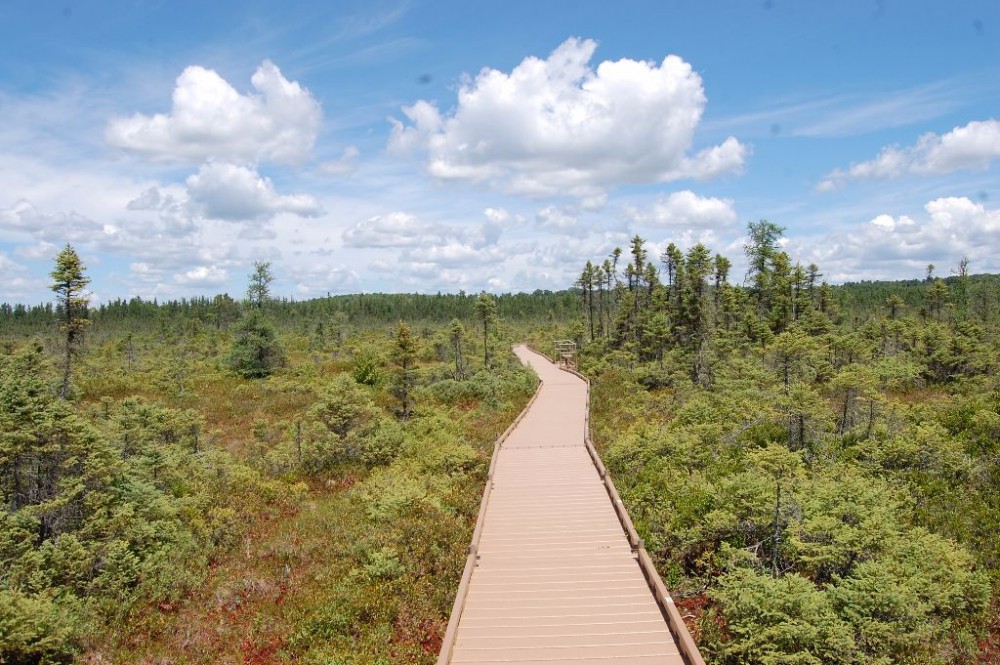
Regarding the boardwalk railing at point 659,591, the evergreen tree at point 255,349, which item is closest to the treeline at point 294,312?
the evergreen tree at point 255,349

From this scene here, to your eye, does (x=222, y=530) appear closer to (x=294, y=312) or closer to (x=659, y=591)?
(x=659, y=591)

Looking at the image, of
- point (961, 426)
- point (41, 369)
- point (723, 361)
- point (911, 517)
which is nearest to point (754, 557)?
point (911, 517)

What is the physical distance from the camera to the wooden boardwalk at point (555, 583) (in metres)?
7.16

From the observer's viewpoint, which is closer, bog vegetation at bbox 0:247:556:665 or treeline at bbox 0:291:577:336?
bog vegetation at bbox 0:247:556:665

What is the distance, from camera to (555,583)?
350 inches

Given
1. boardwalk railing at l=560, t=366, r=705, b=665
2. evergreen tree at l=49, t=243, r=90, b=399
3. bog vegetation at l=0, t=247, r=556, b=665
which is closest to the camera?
boardwalk railing at l=560, t=366, r=705, b=665

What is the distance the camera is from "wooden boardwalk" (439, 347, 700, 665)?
716 centimetres

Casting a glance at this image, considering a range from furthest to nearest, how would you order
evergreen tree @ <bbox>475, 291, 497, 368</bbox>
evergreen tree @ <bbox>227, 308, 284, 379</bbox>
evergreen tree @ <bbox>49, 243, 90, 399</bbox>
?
1. evergreen tree @ <bbox>227, 308, 284, 379</bbox>
2. evergreen tree @ <bbox>475, 291, 497, 368</bbox>
3. evergreen tree @ <bbox>49, 243, 90, 399</bbox>

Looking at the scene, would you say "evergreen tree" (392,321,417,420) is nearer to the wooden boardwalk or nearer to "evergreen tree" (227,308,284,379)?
the wooden boardwalk

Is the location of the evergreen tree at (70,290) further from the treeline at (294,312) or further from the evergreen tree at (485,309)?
the treeline at (294,312)

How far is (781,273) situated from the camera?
146ft

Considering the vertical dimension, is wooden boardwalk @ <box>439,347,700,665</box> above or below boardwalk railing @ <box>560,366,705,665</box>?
below

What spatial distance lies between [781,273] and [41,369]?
45050 mm

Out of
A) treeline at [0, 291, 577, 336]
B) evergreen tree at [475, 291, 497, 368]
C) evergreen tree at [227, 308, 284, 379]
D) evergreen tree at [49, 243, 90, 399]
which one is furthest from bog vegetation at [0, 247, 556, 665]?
treeline at [0, 291, 577, 336]
